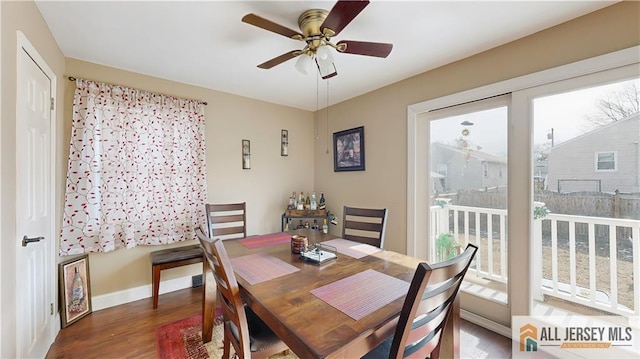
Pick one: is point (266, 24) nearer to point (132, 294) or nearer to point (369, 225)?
point (369, 225)

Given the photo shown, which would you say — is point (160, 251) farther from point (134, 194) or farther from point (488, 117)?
point (488, 117)

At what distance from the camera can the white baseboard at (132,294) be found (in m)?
2.58

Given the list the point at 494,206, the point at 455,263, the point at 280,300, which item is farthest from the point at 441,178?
the point at 280,300

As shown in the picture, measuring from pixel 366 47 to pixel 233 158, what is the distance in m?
2.35

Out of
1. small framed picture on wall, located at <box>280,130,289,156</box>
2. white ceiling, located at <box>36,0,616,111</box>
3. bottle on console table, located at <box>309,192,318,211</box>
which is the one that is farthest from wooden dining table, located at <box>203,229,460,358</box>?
small framed picture on wall, located at <box>280,130,289,156</box>

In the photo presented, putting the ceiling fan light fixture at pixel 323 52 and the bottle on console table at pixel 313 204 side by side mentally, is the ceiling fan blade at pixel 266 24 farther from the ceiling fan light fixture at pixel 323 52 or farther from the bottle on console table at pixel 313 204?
the bottle on console table at pixel 313 204

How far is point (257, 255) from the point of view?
1835mm

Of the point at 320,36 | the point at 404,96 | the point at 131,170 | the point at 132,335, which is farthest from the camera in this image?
the point at 404,96

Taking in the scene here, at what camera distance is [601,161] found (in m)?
1.83

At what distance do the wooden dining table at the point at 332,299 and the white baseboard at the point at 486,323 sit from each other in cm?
106

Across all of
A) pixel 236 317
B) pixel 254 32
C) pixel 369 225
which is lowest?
pixel 236 317

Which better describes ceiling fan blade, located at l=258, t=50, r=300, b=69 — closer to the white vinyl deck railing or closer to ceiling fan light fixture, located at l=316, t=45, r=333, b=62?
ceiling fan light fixture, located at l=316, t=45, r=333, b=62

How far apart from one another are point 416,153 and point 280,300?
2278 millimetres

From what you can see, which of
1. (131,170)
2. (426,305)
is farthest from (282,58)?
(131,170)
